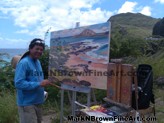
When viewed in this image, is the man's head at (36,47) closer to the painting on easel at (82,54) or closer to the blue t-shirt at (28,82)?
the blue t-shirt at (28,82)

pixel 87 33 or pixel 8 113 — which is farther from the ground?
pixel 87 33

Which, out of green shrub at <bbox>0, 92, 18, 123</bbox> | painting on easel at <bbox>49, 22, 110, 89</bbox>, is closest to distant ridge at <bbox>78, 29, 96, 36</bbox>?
painting on easel at <bbox>49, 22, 110, 89</bbox>

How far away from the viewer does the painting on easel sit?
4812 millimetres

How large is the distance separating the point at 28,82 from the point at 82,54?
1.53 m

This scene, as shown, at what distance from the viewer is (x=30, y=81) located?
4027 millimetres

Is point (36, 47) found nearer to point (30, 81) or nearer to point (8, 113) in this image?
point (30, 81)

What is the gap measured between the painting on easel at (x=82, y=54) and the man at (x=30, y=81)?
41.1 inches

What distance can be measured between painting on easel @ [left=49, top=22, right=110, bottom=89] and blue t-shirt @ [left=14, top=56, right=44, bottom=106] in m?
1.01

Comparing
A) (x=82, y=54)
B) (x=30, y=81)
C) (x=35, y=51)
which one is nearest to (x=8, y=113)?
(x=82, y=54)

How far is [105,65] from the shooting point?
4.73m

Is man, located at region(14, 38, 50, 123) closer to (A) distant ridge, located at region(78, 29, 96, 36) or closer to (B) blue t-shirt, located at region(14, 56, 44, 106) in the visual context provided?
(B) blue t-shirt, located at region(14, 56, 44, 106)

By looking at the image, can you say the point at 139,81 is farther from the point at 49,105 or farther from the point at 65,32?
the point at 49,105

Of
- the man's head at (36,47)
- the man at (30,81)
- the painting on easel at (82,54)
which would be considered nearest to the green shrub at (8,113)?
the painting on easel at (82,54)

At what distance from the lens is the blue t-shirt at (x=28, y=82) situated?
3902mm
